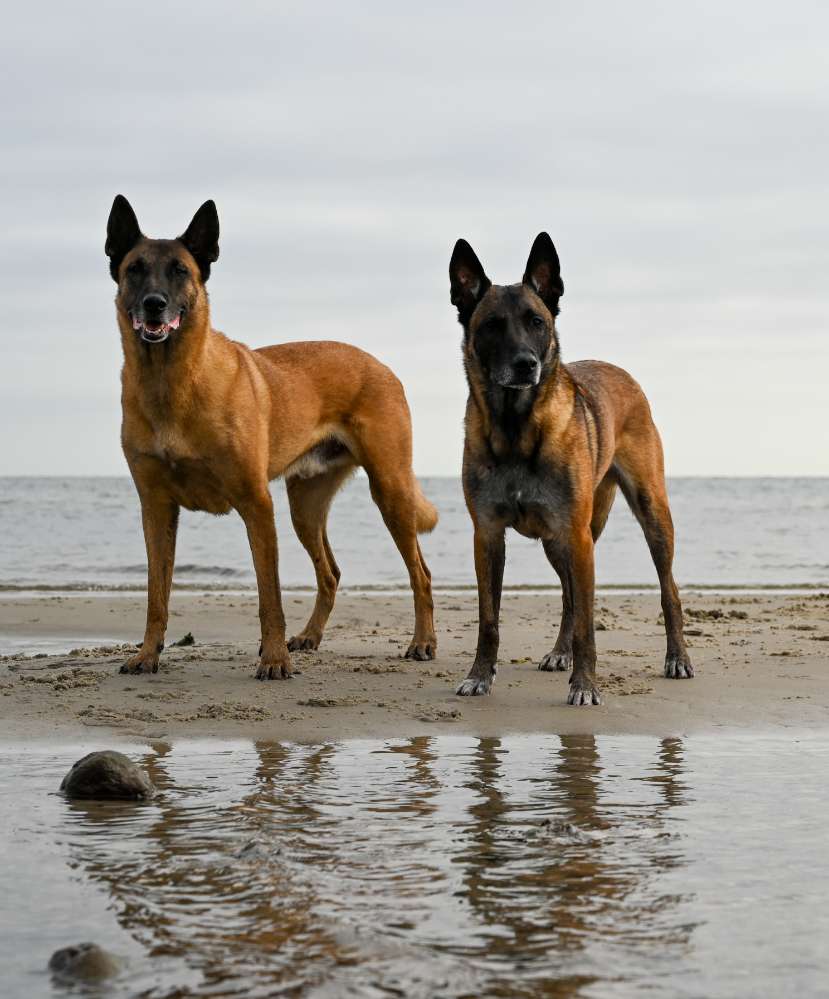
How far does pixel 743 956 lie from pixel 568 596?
4601 millimetres

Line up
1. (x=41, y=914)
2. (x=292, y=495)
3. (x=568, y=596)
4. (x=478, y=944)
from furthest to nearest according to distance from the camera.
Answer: (x=292, y=495) → (x=568, y=596) → (x=41, y=914) → (x=478, y=944)

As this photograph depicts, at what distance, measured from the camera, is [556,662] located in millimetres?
7094

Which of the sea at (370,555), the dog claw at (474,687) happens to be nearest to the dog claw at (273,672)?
the dog claw at (474,687)

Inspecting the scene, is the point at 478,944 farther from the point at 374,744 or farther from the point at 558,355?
the point at 558,355

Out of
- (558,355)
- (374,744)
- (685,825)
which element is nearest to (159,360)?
(558,355)

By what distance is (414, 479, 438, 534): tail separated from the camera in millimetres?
8320

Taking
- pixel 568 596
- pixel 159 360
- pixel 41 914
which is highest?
pixel 159 360

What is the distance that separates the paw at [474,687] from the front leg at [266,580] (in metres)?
1.03

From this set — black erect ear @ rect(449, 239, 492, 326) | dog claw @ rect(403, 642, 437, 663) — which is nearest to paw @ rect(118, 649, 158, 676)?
dog claw @ rect(403, 642, 437, 663)

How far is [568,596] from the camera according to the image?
7152 millimetres

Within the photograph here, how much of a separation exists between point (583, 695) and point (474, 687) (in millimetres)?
559

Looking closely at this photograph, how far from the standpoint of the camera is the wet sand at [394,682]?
214 inches

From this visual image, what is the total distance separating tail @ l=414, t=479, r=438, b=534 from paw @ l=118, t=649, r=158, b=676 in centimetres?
221

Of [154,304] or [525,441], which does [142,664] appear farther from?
[525,441]
